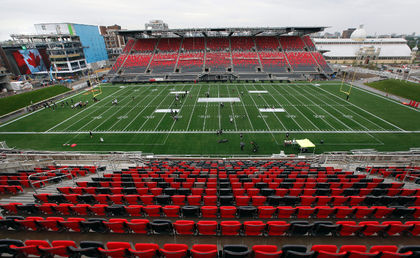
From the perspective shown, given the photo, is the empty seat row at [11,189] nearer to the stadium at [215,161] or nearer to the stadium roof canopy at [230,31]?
the stadium at [215,161]

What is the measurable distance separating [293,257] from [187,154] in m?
17.0

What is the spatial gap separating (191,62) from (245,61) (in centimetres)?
1617

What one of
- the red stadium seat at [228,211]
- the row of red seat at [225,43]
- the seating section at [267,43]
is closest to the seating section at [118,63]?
the row of red seat at [225,43]

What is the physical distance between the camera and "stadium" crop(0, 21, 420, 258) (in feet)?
19.1

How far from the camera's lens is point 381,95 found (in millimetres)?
38656

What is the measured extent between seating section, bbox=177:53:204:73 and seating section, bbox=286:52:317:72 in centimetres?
2649

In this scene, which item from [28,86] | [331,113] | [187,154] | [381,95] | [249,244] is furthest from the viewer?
[28,86]

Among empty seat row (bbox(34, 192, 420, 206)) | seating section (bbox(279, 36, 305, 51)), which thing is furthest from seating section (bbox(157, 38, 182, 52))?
empty seat row (bbox(34, 192, 420, 206))

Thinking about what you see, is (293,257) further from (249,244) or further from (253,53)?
(253,53)

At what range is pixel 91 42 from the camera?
246 ft

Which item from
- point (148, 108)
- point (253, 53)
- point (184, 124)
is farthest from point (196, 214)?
point (253, 53)

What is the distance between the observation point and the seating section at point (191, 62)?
57513 millimetres

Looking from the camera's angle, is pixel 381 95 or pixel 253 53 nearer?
pixel 381 95

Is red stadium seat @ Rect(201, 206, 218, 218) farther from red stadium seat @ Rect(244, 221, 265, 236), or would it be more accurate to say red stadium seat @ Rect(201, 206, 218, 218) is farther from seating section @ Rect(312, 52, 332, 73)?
seating section @ Rect(312, 52, 332, 73)
